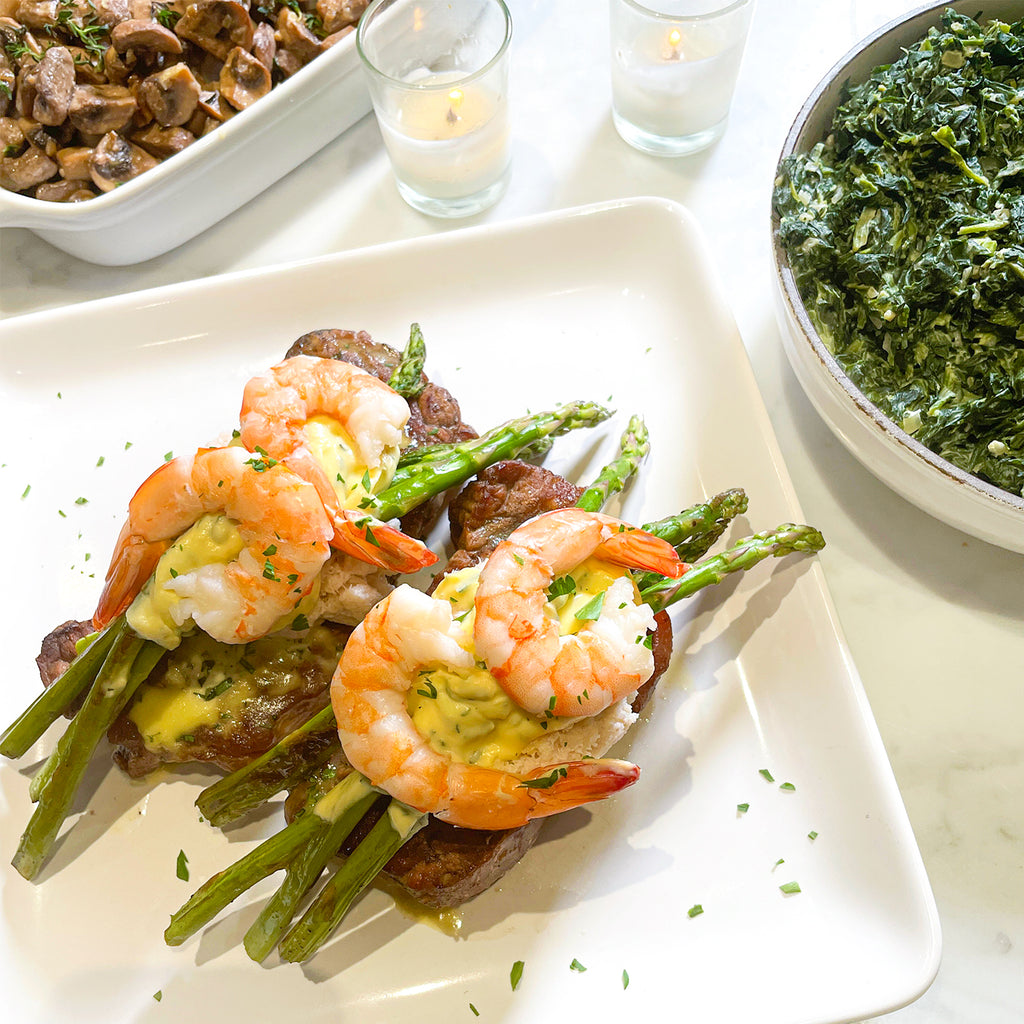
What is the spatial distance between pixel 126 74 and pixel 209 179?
0.64m

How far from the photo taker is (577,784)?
8.45ft

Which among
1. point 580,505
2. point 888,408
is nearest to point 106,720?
point 580,505

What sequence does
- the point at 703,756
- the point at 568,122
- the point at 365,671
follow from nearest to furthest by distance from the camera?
1. the point at 365,671
2. the point at 703,756
3. the point at 568,122

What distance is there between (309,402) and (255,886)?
1.51m

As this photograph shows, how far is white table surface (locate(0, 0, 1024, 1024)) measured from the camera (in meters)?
3.05

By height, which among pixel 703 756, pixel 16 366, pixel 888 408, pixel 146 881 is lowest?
pixel 146 881

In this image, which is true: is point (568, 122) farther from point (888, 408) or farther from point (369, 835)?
point (369, 835)

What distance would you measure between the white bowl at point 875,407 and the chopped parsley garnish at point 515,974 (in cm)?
189

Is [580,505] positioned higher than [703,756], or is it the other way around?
[580,505]

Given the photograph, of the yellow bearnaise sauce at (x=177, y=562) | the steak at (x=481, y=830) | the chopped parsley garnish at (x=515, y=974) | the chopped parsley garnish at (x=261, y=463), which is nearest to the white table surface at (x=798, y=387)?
the steak at (x=481, y=830)

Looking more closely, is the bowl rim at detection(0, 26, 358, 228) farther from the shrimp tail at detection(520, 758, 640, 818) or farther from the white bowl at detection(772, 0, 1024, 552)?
the shrimp tail at detection(520, 758, 640, 818)

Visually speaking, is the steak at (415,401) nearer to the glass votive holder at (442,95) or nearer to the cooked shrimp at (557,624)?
the cooked shrimp at (557,624)

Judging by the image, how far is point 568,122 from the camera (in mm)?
4770

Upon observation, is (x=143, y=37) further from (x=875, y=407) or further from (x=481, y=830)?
(x=481, y=830)
